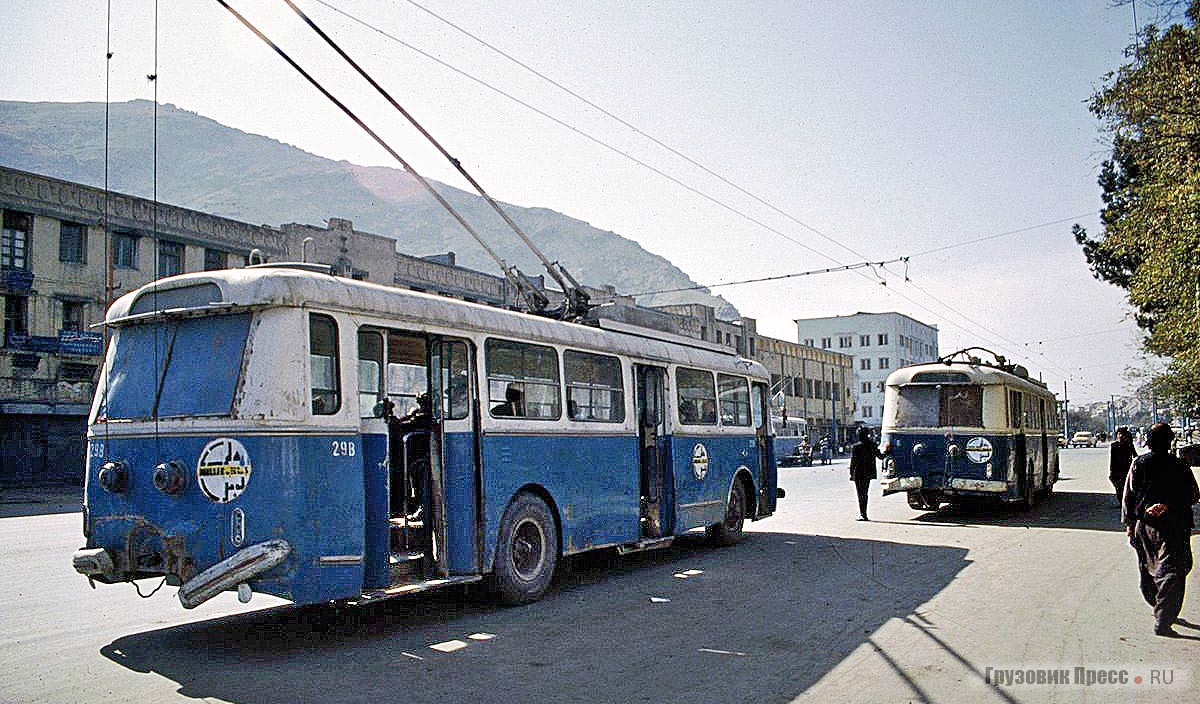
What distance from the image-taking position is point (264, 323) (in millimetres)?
7664

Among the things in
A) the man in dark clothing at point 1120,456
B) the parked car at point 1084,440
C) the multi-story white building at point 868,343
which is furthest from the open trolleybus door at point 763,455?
the parked car at point 1084,440

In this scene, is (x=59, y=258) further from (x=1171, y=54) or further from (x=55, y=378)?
(x=1171, y=54)

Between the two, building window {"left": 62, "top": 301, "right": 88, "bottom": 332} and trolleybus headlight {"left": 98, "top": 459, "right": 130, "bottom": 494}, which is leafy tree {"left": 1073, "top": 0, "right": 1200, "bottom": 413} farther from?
building window {"left": 62, "top": 301, "right": 88, "bottom": 332}

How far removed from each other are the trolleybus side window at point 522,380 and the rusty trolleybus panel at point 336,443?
0.02 meters

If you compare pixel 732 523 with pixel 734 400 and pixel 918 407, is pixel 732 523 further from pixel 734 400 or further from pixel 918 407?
pixel 918 407

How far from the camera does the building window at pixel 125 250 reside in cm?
3994

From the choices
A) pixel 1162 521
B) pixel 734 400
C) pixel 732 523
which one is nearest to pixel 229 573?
pixel 1162 521

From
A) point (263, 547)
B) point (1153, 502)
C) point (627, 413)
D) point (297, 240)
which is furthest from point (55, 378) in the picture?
point (1153, 502)

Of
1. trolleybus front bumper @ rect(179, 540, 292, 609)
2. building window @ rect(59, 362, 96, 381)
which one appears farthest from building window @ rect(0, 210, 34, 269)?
trolleybus front bumper @ rect(179, 540, 292, 609)

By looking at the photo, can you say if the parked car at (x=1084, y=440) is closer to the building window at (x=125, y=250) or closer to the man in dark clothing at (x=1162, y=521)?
the building window at (x=125, y=250)

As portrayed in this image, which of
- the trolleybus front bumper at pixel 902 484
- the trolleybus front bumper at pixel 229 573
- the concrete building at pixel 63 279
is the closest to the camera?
the trolleybus front bumper at pixel 229 573

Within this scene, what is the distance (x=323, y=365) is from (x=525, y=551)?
3.27 meters

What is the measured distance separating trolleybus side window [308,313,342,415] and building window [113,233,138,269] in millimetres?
36117

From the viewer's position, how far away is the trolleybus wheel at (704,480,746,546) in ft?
49.1
